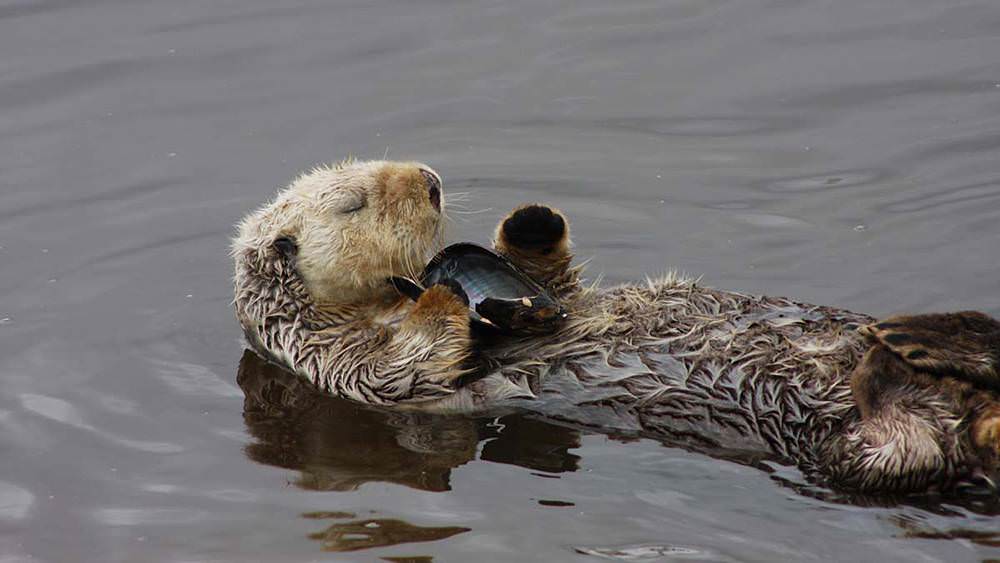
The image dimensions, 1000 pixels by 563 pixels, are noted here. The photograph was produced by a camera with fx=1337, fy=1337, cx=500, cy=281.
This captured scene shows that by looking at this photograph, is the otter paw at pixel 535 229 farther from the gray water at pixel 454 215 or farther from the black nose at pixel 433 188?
the gray water at pixel 454 215

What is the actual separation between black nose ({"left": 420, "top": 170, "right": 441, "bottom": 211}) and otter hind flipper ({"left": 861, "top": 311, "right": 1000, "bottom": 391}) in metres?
1.93

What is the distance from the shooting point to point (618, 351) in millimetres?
5395

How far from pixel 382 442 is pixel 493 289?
0.80m

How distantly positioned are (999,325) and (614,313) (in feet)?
5.14

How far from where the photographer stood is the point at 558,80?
9016 mm

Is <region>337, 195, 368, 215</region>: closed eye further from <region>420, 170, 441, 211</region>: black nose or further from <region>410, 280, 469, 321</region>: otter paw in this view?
<region>410, 280, 469, 321</region>: otter paw

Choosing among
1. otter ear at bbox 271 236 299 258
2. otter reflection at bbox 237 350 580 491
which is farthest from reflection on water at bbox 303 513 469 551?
otter ear at bbox 271 236 299 258

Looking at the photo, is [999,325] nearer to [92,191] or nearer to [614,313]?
[614,313]

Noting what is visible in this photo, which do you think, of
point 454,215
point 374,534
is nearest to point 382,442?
point 374,534

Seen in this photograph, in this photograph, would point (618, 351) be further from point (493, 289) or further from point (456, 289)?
point (456, 289)

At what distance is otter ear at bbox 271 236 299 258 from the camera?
5.85 meters

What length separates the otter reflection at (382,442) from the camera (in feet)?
17.7

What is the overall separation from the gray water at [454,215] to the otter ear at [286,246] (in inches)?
28.2

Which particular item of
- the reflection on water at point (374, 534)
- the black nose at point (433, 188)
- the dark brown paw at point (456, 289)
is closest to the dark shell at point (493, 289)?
the dark brown paw at point (456, 289)
